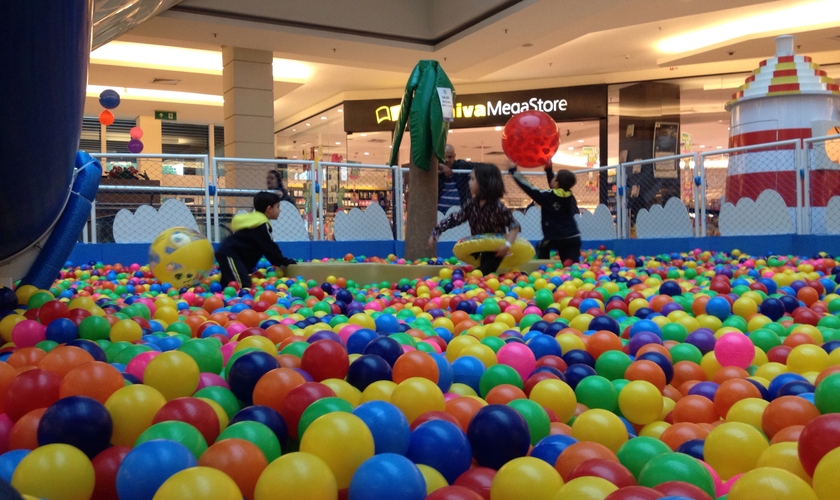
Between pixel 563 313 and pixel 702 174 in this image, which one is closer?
pixel 563 313

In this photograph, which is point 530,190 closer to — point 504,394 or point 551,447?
point 504,394

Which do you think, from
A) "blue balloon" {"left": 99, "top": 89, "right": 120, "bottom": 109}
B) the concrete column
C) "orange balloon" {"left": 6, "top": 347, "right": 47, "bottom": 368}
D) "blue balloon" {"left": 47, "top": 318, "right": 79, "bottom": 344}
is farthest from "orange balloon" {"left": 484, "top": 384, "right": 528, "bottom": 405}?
"blue balloon" {"left": 99, "top": 89, "right": 120, "bottom": 109}

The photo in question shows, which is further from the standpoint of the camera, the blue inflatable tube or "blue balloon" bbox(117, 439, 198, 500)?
the blue inflatable tube

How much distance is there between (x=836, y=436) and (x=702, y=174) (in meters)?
6.24

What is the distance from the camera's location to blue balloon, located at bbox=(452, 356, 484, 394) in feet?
5.97

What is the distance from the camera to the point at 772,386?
1.73 m

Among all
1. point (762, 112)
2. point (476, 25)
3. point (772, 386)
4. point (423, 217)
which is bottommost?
point (772, 386)

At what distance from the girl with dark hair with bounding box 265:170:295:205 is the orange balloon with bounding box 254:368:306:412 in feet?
18.9

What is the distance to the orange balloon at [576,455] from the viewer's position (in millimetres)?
1173

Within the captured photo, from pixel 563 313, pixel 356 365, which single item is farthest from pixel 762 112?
pixel 356 365

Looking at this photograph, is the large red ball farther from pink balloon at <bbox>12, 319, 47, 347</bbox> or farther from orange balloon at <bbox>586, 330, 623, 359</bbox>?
pink balloon at <bbox>12, 319, 47, 347</bbox>

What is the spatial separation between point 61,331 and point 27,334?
11 cm

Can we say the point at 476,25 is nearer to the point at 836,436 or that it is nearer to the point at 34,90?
the point at 34,90

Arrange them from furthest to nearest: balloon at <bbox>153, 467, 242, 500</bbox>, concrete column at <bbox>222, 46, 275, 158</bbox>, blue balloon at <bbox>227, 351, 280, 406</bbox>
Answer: concrete column at <bbox>222, 46, 275, 158</bbox>, blue balloon at <bbox>227, 351, 280, 406</bbox>, balloon at <bbox>153, 467, 242, 500</bbox>
